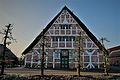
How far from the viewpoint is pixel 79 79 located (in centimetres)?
2258

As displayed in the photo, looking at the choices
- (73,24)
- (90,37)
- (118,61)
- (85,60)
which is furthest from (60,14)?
(118,61)

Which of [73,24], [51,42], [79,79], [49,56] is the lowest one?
[79,79]

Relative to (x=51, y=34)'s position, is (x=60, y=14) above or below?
above

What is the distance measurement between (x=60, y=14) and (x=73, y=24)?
2.78m

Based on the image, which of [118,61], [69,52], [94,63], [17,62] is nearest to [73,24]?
[69,52]

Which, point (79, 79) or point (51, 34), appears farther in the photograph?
point (51, 34)

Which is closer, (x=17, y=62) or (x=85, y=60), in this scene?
(x=85, y=60)

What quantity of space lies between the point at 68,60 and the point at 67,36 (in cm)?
402

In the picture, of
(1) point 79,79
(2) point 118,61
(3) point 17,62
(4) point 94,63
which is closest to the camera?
(1) point 79,79

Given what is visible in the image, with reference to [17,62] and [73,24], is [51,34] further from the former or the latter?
[17,62]

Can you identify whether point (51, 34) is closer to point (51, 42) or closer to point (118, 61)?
point (51, 42)

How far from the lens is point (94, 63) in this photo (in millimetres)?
36531

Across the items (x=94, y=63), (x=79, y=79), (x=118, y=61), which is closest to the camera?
(x=79, y=79)

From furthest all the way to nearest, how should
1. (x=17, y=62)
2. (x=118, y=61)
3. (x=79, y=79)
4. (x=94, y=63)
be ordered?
(x=118, y=61)
(x=17, y=62)
(x=94, y=63)
(x=79, y=79)
